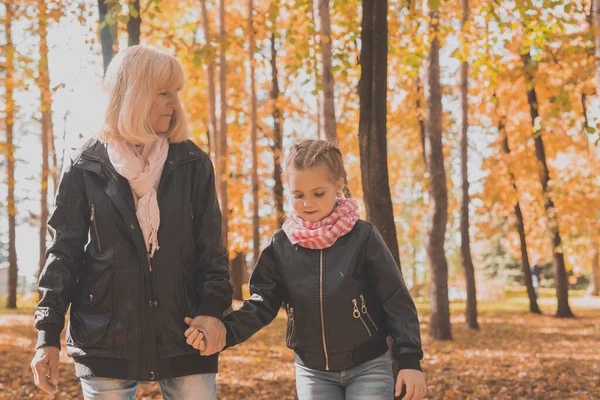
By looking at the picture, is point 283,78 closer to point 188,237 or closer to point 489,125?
point 489,125

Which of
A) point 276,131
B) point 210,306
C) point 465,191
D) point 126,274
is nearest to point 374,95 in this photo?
point 210,306

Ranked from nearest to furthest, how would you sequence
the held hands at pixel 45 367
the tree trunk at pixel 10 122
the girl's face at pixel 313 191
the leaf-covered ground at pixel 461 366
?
the held hands at pixel 45 367 < the girl's face at pixel 313 191 < the leaf-covered ground at pixel 461 366 < the tree trunk at pixel 10 122

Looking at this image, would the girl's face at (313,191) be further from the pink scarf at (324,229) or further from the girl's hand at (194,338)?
the girl's hand at (194,338)

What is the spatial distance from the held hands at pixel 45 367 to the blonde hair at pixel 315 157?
3.90ft

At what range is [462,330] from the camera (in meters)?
14.4

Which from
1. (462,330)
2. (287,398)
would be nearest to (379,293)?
(287,398)

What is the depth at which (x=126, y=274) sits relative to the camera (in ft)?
8.97

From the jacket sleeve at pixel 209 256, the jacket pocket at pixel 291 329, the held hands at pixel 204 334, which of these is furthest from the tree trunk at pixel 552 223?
the held hands at pixel 204 334

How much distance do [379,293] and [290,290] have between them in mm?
378

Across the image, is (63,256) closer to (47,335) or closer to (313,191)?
(47,335)

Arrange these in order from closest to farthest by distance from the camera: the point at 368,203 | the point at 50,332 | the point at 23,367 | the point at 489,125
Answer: the point at 50,332 < the point at 368,203 < the point at 23,367 < the point at 489,125

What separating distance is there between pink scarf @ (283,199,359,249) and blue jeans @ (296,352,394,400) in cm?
53

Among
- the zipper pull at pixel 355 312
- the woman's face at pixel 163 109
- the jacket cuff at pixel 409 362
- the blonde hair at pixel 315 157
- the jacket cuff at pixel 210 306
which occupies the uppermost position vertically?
the woman's face at pixel 163 109

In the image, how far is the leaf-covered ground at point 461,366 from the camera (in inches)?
310
